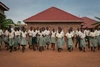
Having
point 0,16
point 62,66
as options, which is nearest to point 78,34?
point 62,66

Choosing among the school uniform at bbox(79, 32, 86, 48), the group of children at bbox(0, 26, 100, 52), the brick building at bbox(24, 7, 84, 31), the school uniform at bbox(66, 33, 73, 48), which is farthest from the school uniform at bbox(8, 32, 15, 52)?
the brick building at bbox(24, 7, 84, 31)

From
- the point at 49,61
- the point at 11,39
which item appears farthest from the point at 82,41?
the point at 11,39

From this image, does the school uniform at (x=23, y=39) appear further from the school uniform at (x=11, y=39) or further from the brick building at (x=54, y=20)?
the brick building at (x=54, y=20)

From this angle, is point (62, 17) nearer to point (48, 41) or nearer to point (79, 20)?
point (79, 20)

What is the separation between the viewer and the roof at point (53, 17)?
74.4 feet

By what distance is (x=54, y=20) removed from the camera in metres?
22.7

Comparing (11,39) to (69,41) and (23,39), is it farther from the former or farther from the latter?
(69,41)

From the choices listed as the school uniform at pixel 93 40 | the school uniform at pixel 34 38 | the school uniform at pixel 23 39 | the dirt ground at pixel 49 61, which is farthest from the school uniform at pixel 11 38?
the school uniform at pixel 93 40

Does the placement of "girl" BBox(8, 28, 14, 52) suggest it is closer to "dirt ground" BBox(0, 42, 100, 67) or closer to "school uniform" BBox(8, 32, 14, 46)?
"school uniform" BBox(8, 32, 14, 46)

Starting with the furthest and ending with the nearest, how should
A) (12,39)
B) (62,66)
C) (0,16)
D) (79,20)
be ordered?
(79,20) < (0,16) < (12,39) < (62,66)

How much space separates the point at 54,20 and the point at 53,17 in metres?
1.00

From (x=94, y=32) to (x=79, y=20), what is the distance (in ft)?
30.6

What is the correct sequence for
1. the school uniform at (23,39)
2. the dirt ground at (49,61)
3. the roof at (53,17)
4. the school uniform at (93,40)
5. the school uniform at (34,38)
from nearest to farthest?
the dirt ground at (49,61) < the school uniform at (23,39) < the school uniform at (93,40) < the school uniform at (34,38) < the roof at (53,17)

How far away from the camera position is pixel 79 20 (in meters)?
22.7
